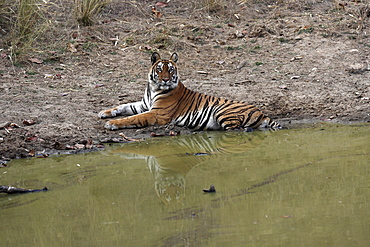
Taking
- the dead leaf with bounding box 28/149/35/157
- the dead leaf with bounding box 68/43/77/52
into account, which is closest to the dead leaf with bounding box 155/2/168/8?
the dead leaf with bounding box 68/43/77/52

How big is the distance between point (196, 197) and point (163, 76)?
3952 millimetres

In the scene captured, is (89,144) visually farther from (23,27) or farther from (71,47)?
(23,27)

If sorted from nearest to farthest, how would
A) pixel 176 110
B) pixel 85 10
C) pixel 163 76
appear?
1. pixel 176 110
2. pixel 163 76
3. pixel 85 10

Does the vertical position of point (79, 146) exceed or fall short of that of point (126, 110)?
it falls short

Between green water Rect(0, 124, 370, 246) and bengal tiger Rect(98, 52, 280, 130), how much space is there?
108 cm

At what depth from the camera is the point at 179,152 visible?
567 cm

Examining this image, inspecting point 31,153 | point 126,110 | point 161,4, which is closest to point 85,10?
point 161,4

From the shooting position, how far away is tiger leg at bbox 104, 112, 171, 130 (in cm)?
678

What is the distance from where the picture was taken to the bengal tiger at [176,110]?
7062mm

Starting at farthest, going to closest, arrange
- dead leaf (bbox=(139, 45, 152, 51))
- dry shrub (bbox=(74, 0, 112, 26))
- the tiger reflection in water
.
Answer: dry shrub (bbox=(74, 0, 112, 26)), dead leaf (bbox=(139, 45, 152, 51)), the tiger reflection in water

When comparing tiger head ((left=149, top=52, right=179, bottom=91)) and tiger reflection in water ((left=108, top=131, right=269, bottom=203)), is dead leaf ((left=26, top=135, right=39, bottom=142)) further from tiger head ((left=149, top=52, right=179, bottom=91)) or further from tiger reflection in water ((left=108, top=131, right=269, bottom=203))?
tiger head ((left=149, top=52, right=179, bottom=91))

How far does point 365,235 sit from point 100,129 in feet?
14.5

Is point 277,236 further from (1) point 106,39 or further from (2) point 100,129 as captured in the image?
(1) point 106,39

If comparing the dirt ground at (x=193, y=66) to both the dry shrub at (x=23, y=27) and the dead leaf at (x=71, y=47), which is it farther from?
the dry shrub at (x=23, y=27)
